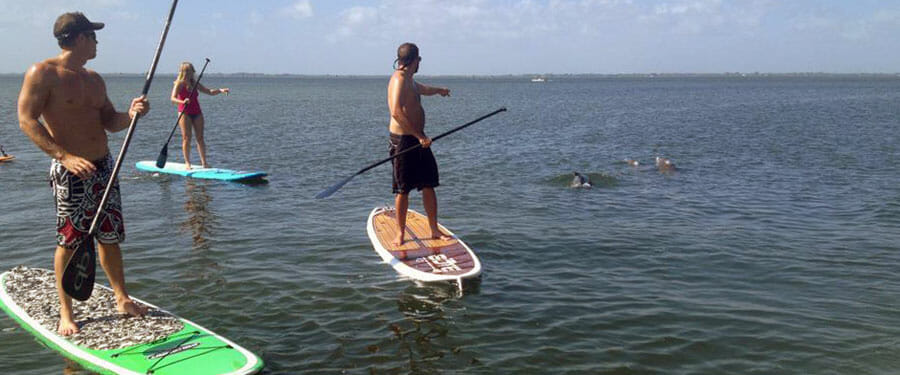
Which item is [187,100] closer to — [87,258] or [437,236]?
[437,236]

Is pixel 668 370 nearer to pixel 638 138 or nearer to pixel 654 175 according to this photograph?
pixel 654 175

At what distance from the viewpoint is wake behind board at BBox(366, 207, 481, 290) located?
8107 mm

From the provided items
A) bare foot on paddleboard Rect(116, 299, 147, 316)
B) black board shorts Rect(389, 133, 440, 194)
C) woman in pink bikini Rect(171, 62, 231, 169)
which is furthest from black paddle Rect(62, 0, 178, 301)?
Result: woman in pink bikini Rect(171, 62, 231, 169)

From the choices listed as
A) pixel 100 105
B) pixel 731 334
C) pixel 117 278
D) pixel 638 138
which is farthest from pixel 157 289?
pixel 638 138

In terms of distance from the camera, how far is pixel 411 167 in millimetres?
8508

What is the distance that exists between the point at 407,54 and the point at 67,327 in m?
4.56

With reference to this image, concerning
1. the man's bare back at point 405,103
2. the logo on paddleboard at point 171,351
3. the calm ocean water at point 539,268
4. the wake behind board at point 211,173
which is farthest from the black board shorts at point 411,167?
the wake behind board at point 211,173

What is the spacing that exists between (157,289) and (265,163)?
12110 millimetres

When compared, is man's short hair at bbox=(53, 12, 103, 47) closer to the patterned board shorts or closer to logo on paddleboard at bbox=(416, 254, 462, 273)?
the patterned board shorts

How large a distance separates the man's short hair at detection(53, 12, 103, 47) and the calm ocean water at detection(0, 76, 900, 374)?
9.22 feet

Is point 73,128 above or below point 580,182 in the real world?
above

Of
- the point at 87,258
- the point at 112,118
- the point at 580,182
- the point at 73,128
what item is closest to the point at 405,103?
the point at 112,118

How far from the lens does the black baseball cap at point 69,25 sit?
5.38 m

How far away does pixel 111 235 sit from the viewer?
5922 millimetres
